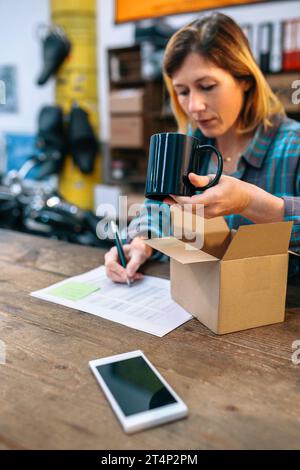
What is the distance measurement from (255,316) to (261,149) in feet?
2.06

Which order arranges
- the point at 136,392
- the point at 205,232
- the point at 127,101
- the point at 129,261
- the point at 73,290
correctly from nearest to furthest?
the point at 136,392 → the point at 205,232 → the point at 73,290 → the point at 129,261 → the point at 127,101

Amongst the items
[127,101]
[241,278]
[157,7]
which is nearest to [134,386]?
[241,278]

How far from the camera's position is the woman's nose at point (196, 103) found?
1206mm

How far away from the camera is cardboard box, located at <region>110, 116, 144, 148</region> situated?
3.63 metres

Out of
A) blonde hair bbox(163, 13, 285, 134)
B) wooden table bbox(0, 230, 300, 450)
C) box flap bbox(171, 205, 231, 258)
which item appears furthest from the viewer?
blonde hair bbox(163, 13, 285, 134)

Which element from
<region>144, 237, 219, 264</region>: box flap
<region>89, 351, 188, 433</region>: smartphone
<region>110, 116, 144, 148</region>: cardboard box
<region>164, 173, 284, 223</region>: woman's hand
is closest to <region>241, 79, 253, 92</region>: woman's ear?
<region>164, 173, 284, 223</region>: woman's hand

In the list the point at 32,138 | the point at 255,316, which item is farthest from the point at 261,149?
the point at 32,138

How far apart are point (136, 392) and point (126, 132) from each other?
131 inches

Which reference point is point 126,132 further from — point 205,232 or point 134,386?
point 134,386

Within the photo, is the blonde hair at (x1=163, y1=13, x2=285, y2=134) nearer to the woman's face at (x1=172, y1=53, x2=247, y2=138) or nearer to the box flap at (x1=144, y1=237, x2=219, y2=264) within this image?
the woman's face at (x1=172, y1=53, x2=247, y2=138)

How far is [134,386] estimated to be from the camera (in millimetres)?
603

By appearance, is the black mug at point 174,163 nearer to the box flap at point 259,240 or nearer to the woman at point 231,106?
the box flap at point 259,240

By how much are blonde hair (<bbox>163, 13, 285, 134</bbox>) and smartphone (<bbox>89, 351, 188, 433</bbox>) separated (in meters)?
0.86

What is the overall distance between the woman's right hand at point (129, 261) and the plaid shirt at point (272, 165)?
0.08m
